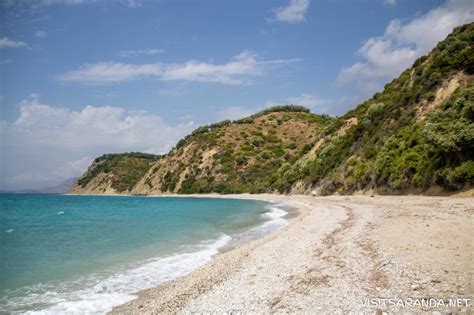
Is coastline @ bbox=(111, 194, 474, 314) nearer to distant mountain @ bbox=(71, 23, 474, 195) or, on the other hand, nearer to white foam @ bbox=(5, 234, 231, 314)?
white foam @ bbox=(5, 234, 231, 314)

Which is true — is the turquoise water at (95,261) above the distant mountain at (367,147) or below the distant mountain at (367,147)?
below

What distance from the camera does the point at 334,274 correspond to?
8555mm

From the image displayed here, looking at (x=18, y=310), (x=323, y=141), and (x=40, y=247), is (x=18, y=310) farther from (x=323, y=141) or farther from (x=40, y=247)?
(x=323, y=141)

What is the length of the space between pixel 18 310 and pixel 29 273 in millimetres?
4329

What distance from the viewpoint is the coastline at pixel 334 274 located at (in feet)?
22.5

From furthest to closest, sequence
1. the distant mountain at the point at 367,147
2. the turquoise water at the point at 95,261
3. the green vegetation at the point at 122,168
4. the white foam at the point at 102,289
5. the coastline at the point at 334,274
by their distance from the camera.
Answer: the green vegetation at the point at 122,168 → the distant mountain at the point at 367,147 → the turquoise water at the point at 95,261 → the white foam at the point at 102,289 → the coastline at the point at 334,274

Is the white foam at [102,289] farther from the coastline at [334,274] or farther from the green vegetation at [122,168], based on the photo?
the green vegetation at [122,168]

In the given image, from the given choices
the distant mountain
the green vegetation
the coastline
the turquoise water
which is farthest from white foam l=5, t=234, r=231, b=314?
the green vegetation

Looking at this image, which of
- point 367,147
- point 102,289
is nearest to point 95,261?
point 102,289

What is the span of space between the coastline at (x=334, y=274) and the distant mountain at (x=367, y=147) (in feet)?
Result: 43.9

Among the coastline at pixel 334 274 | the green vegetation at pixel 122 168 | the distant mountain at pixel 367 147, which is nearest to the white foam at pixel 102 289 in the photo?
the coastline at pixel 334 274

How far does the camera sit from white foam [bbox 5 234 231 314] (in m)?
8.74

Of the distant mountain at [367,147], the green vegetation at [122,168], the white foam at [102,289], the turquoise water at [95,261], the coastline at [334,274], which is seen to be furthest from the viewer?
the green vegetation at [122,168]

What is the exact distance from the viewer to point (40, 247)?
1736 cm
